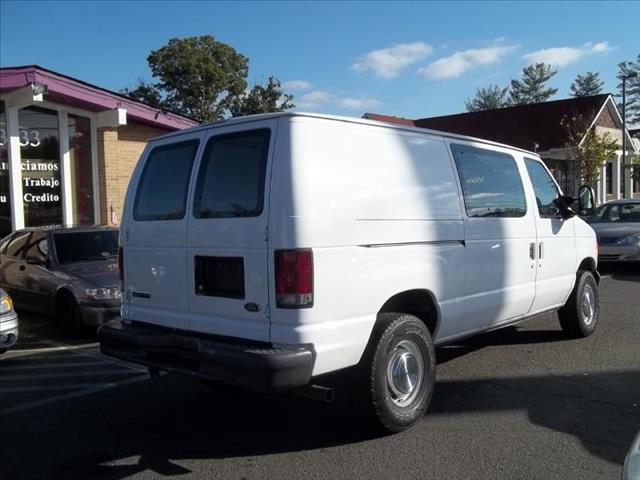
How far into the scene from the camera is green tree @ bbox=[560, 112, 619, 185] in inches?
1132

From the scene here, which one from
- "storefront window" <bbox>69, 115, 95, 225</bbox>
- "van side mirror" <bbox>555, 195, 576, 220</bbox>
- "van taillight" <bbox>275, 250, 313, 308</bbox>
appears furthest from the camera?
"storefront window" <bbox>69, 115, 95, 225</bbox>

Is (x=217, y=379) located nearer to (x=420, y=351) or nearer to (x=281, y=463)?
(x=281, y=463)

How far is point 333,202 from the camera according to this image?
400cm

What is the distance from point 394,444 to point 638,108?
8764 cm

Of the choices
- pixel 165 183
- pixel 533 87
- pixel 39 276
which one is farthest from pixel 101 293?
pixel 533 87

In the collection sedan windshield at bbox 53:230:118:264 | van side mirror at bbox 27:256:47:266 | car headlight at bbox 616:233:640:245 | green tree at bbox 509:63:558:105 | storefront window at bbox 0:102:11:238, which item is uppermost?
green tree at bbox 509:63:558:105

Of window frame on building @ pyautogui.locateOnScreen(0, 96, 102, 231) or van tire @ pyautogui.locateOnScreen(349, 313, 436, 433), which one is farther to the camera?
window frame on building @ pyautogui.locateOnScreen(0, 96, 102, 231)

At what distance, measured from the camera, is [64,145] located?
1328 centimetres

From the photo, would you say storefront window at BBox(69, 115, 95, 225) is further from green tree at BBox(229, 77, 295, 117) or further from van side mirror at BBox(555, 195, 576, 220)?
green tree at BBox(229, 77, 295, 117)

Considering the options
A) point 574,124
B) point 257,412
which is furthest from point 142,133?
point 574,124

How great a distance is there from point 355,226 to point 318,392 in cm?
108

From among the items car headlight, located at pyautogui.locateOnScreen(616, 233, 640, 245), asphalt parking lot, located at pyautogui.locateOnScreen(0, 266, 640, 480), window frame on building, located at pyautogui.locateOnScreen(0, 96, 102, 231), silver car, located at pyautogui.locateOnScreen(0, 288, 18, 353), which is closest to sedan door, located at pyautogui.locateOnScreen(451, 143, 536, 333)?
asphalt parking lot, located at pyautogui.locateOnScreen(0, 266, 640, 480)

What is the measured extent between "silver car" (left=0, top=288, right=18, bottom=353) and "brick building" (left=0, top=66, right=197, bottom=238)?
6229mm

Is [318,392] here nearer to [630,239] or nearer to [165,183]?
[165,183]
